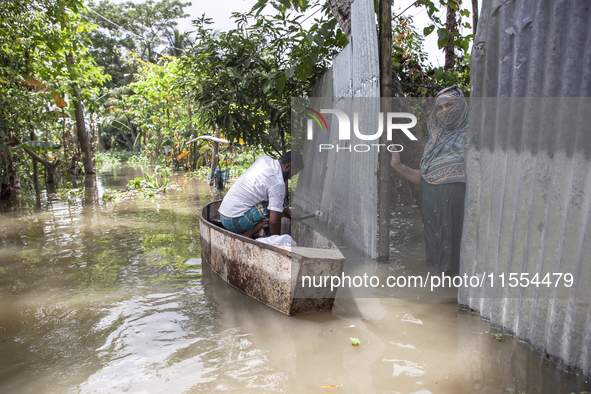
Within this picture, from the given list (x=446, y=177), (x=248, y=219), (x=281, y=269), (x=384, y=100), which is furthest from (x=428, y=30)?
(x=281, y=269)

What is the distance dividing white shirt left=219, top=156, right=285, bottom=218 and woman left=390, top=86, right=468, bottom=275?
1593 millimetres

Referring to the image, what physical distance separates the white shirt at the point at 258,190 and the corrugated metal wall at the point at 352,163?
1091 millimetres

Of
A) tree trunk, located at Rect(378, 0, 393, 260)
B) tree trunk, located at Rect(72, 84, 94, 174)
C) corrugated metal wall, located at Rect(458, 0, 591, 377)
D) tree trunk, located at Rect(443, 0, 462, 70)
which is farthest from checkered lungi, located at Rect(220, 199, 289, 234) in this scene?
tree trunk, located at Rect(72, 84, 94, 174)

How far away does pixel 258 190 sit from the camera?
462cm

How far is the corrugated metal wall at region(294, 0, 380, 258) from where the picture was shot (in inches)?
184

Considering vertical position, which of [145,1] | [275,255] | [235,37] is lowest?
[275,255]

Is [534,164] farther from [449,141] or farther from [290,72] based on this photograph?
[290,72]

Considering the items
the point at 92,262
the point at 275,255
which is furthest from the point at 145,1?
the point at 275,255

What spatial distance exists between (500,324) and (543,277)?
0.69 meters

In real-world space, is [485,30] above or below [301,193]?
above

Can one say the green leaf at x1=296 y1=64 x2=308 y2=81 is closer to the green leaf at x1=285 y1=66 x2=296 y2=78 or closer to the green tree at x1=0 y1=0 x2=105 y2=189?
the green leaf at x1=285 y1=66 x2=296 y2=78

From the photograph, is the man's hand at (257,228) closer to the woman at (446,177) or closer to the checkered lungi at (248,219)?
the checkered lungi at (248,219)

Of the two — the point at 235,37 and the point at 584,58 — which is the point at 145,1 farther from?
the point at 584,58

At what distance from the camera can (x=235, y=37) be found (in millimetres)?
7973
